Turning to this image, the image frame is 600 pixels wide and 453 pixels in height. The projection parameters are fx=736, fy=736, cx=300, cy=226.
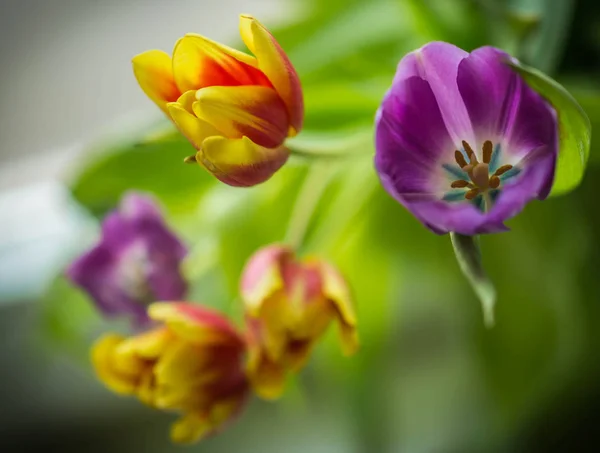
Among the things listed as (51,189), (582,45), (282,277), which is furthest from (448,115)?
(51,189)

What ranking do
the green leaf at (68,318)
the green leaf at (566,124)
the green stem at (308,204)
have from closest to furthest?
the green leaf at (566,124) → the green stem at (308,204) → the green leaf at (68,318)

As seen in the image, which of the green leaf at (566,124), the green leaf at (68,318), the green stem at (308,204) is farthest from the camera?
the green leaf at (68,318)

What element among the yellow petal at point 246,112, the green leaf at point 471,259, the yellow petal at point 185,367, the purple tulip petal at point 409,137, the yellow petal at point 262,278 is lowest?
the yellow petal at point 185,367

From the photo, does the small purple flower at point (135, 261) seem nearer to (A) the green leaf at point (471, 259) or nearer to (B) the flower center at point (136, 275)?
(B) the flower center at point (136, 275)

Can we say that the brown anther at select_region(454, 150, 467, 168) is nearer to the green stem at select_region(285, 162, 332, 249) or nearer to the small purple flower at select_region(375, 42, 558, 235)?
the small purple flower at select_region(375, 42, 558, 235)

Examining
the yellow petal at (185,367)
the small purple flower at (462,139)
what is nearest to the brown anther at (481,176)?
the small purple flower at (462,139)

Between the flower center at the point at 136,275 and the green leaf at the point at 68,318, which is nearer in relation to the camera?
the flower center at the point at 136,275
